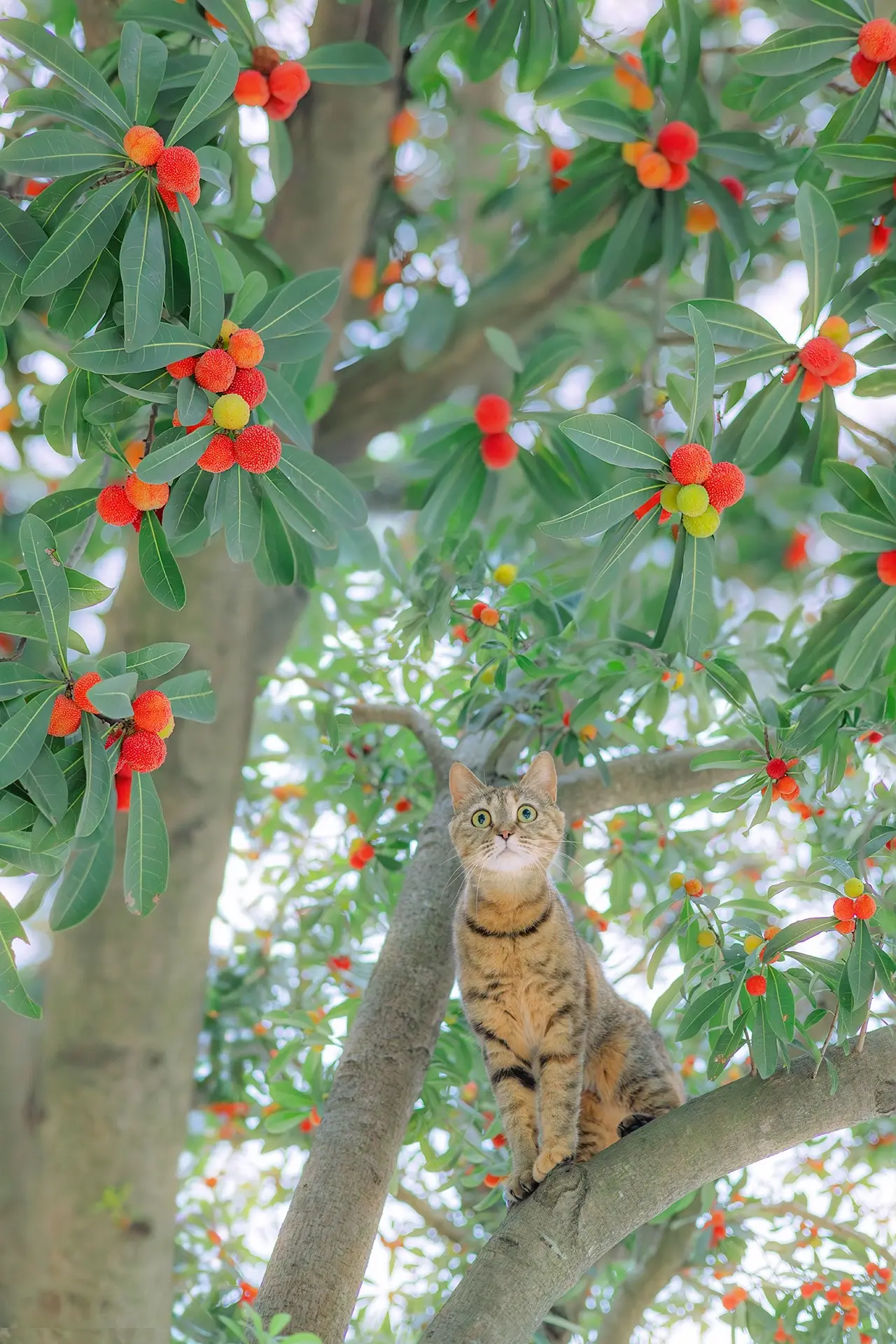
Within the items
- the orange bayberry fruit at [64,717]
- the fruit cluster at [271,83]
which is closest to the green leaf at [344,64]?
the fruit cluster at [271,83]

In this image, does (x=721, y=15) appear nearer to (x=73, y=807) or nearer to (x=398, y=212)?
(x=398, y=212)

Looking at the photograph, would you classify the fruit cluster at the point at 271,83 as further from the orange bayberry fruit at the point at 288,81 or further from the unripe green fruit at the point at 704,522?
the unripe green fruit at the point at 704,522

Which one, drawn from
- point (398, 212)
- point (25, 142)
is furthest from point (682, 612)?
point (398, 212)

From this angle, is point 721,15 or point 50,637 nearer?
point 50,637

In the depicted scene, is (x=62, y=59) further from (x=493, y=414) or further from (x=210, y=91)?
(x=493, y=414)

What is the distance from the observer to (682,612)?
5.30 feet

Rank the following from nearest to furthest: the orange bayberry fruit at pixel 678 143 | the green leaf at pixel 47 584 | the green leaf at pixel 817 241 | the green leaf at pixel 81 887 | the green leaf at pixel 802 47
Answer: the green leaf at pixel 47 584
the green leaf at pixel 817 241
the green leaf at pixel 81 887
the green leaf at pixel 802 47
the orange bayberry fruit at pixel 678 143

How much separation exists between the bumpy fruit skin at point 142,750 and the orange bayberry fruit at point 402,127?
2.18m

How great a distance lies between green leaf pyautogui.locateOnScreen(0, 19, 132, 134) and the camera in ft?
4.62

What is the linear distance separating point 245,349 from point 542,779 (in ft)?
3.02

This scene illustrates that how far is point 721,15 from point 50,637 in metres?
2.84

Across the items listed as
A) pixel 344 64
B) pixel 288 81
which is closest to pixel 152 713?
pixel 288 81

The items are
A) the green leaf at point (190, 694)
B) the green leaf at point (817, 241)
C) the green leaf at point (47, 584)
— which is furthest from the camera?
the green leaf at point (817, 241)

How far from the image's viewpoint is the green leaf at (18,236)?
1574 mm
